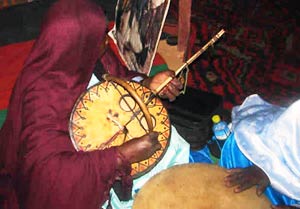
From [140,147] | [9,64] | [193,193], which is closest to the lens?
[140,147]

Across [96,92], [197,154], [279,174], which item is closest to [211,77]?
[197,154]

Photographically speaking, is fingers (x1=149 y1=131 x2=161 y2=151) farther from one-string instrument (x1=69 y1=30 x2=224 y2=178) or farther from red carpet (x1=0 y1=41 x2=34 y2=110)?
red carpet (x1=0 y1=41 x2=34 y2=110)

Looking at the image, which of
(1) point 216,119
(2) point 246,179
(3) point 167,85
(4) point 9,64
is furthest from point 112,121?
(4) point 9,64

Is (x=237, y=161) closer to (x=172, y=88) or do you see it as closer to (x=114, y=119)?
(x=172, y=88)

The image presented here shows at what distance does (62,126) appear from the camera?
1859mm

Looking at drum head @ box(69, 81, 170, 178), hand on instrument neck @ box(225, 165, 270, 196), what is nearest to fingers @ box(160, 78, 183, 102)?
drum head @ box(69, 81, 170, 178)

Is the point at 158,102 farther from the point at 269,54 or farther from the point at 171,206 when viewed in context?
the point at 269,54

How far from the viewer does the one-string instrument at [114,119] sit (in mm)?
1835

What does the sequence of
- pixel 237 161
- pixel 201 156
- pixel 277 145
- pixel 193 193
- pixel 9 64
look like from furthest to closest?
1. pixel 9 64
2. pixel 201 156
3. pixel 237 161
4. pixel 277 145
5. pixel 193 193

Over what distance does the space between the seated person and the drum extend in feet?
0.14

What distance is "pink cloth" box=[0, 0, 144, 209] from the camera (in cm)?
176

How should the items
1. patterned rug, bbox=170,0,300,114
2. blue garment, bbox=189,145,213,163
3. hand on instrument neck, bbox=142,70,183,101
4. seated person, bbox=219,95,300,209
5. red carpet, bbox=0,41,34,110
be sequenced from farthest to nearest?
patterned rug, bbox=170,0,300,114 → red carpet, bbox=0,41,34,110 → blue garment, bbox=189,145,213,163 → hand on instrument neck, bbox=142,70,183,101 → seated person, bbox=219,95,300,209

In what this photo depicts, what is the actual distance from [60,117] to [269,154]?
1.02 meters

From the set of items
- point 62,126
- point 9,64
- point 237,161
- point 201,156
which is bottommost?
point 201,156
